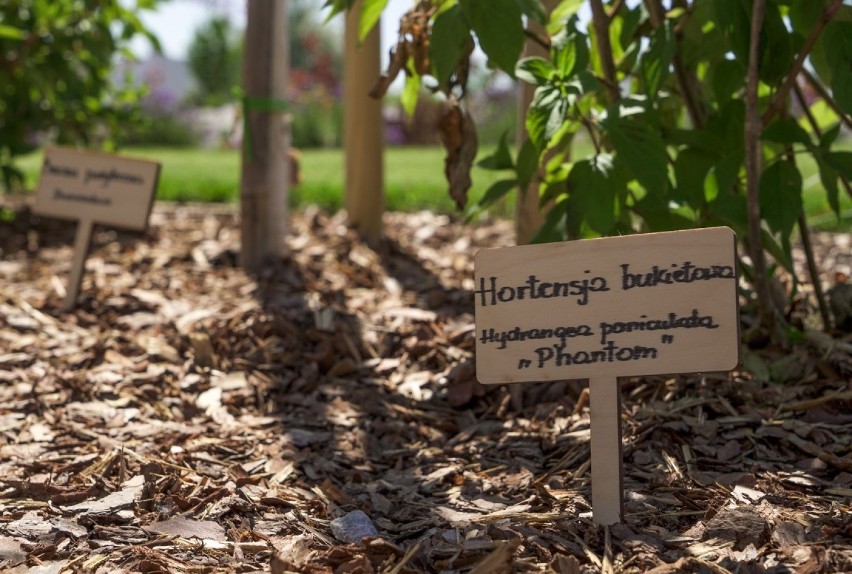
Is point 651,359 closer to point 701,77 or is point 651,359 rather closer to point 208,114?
point 701,77

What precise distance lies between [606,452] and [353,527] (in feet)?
1.45

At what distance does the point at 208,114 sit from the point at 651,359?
1630cm

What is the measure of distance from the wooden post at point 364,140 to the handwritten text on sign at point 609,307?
2.18 metres

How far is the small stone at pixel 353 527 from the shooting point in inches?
63.8

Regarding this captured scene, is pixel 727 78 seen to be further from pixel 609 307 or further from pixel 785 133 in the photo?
pixel 609 307

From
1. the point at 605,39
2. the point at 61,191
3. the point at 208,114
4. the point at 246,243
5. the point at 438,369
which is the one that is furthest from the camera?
the point at 208,114

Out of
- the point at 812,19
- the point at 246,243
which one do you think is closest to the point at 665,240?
the point at 812,19

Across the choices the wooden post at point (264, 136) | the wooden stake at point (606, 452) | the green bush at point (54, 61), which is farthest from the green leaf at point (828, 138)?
the green bush at point (54, 61)

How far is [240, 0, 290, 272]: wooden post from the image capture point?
3.28m

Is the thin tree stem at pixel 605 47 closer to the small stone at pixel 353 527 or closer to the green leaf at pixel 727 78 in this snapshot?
the green leaf at pixel 727 78

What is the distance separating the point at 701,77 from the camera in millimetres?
2604

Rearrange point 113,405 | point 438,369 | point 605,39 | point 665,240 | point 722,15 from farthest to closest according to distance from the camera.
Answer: point 438,369 < point 113,405 < point 605,39 < point 722,15 < point 665,240

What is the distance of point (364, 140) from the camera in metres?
3.79

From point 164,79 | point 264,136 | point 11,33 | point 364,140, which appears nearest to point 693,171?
point 264,136
